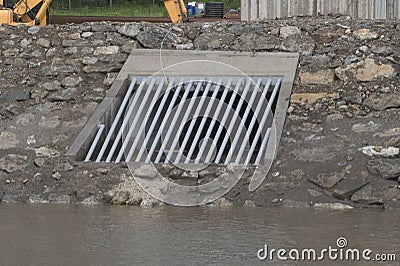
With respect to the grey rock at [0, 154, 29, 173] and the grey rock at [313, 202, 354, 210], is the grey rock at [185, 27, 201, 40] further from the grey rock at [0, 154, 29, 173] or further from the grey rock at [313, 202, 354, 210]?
the grey rock at [313, 202, 354, 210]

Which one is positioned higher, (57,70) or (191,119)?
(57,70)

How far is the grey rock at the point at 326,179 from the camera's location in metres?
9.51

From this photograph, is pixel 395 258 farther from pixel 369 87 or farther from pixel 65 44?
pixel 65 44

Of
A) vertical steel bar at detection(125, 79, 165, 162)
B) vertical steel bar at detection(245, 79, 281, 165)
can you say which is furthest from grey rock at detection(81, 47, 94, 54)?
vertical steel bar at detection(245, 79, 281, 165)

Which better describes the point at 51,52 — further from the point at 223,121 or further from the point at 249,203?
the point at 249,203

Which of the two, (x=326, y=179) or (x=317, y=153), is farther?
(x=317, y=153)

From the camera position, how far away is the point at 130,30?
40.0ft

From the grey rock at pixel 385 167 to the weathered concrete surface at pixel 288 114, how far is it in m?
0.01

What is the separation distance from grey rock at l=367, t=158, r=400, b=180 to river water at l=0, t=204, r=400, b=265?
53cm

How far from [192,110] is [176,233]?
10.9 feet

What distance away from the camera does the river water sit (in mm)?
7156

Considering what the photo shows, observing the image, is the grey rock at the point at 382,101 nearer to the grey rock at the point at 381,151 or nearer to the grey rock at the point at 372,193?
the grey rock at the point at 381,151

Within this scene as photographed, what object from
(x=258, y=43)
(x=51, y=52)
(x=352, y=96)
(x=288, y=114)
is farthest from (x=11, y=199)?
(x=352, y=96)

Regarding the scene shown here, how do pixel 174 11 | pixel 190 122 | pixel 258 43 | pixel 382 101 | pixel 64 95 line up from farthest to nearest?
pixel 174 11 → pixel 258 43 → pixel 64 95 → pixel 190 122 → pixel 382 101
